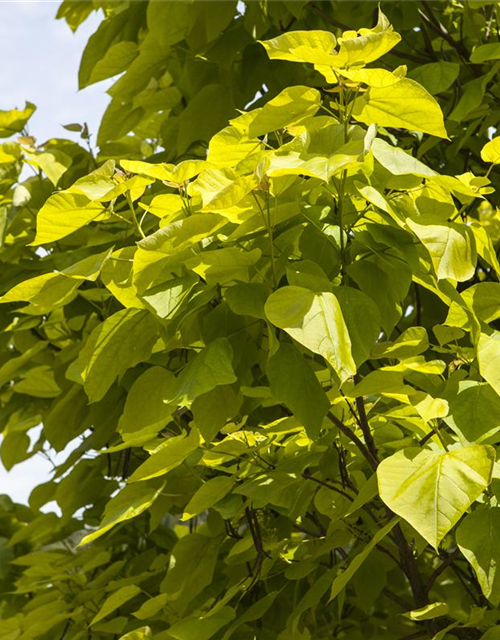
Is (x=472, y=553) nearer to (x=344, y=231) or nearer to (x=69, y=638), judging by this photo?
(x=344, y=231)

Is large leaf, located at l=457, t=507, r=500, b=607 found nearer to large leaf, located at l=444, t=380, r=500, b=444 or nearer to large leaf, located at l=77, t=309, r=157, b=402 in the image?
large leaf, located at l=444, t=380, r=500, b=444

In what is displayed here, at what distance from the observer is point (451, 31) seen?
2283mm

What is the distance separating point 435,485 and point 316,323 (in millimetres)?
191

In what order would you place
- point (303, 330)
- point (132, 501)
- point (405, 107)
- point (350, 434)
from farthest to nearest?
1. point (132, 501)
2. point (350, 434)
3. point (405, 107)
4. point (303, 330)

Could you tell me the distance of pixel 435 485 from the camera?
861 millimetres

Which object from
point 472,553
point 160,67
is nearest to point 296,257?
point 472,553

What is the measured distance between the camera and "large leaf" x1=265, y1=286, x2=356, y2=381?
2.74 ft

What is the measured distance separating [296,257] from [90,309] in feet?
2.95

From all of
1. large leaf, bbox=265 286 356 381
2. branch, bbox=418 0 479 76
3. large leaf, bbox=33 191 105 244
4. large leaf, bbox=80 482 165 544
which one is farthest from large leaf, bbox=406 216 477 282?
branch, bbox=418 0 479 76

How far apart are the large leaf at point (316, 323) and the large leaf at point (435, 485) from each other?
4.8 inches

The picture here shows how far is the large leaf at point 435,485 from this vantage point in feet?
2.73

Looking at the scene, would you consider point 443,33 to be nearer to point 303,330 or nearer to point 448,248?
point 448,248

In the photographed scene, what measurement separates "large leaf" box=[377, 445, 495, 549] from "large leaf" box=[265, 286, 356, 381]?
121mm

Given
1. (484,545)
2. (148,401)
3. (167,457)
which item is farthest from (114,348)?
(484,545)
